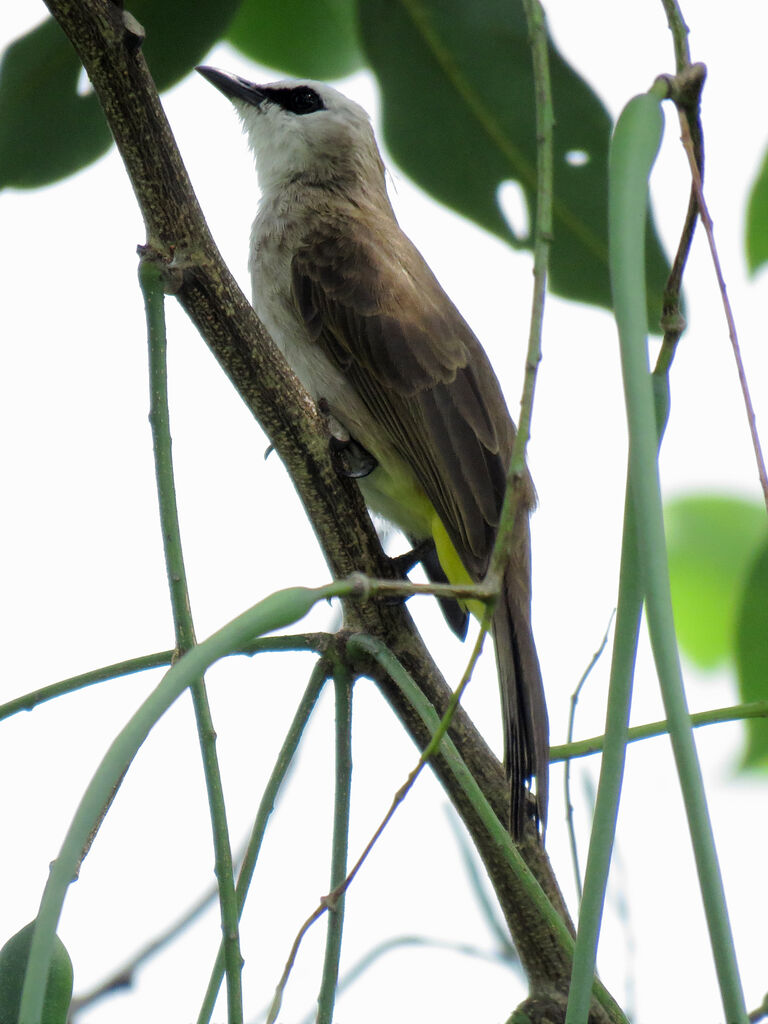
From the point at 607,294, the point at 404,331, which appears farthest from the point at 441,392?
the point at 607,294

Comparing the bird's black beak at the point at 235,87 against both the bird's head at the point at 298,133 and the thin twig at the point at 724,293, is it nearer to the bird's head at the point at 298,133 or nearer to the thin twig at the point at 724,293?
the bird's head at the point at 298,133

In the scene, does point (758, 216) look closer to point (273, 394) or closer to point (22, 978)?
point (273, 394)

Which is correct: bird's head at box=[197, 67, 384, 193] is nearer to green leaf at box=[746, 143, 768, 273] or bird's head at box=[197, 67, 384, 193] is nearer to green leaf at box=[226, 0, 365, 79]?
green leaf at box=[226, 0, 365, 79]

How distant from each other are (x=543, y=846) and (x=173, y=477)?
67 cm

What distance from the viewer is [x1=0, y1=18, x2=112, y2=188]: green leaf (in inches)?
67.1

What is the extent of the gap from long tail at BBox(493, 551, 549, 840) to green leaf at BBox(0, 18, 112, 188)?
34.9 inches

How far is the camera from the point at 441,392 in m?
2.23

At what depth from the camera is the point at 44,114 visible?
1736mm

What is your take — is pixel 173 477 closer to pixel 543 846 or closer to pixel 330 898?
pixel 330 898

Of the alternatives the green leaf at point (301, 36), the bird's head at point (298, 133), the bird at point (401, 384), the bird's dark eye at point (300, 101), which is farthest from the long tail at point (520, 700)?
A: the bird's dark eye at point (300, 101)

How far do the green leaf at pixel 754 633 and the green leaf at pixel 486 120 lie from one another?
0.44 meters

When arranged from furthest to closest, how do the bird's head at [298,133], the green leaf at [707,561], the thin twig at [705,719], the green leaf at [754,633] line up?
the bird's head at [298,133] → the green leaf at [707,561] → the green leaf at [754,633] → the thin twig at [705,719]

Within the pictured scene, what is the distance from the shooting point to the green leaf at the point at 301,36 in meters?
1.84

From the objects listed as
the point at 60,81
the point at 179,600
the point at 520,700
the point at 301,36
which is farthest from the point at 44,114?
the point at 520,700
